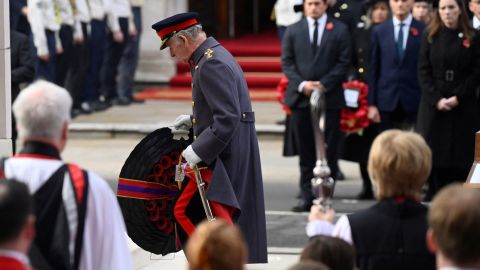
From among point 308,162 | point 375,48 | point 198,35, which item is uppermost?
point 198,35

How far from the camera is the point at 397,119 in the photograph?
1309 cm

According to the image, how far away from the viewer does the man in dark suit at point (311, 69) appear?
41.1ft

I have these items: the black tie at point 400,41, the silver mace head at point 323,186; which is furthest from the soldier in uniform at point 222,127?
the black tie at point 400,41

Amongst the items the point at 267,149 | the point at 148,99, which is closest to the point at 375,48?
the point at 267,149

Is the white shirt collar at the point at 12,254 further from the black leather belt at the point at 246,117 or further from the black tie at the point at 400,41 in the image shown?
the black tie at the point at 400,41

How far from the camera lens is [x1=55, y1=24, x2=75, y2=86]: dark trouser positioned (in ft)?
58.5

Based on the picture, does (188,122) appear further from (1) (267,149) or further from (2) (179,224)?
(1) (267,149)

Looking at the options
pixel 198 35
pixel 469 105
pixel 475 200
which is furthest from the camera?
pixel 469 105

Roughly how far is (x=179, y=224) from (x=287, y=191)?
5344 mm

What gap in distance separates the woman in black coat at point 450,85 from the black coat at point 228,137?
4.19m

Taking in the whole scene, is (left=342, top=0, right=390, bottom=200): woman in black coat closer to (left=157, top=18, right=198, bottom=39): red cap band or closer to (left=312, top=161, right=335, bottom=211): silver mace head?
(left=157, top=18, right=198, bottom=39): red cap band

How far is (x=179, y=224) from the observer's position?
8312 millimetres

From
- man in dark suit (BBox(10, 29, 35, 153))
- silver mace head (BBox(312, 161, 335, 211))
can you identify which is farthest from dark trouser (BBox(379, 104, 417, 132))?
silver mace head (BBox(312, 161, 335, 211))

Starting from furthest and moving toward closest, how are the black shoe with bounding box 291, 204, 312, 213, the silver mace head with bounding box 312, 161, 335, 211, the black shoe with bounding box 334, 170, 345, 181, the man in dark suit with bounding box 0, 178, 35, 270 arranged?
the black shoe with bounding box 334, 170, 345, 181 < the black shoe with bounding box 291, 204, 312, 213 < the silver mace head with bounding box 312, 161, 335, 211 < the man in dark suit with bounding box 0, 178, 35, 270
